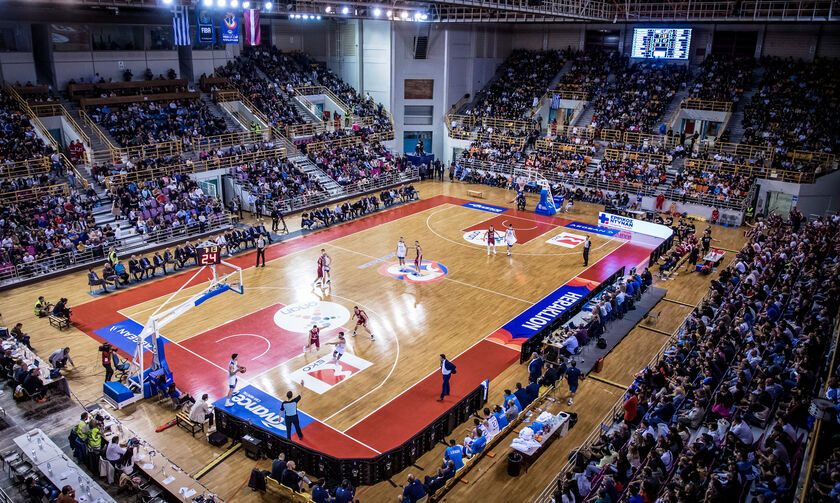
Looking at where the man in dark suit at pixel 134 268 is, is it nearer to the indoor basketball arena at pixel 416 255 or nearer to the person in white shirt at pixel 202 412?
the indoor basketball arena at pixel 416 255

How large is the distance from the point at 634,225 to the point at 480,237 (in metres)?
7.39

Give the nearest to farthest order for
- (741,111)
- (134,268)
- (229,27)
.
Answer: (134,268) < (229,27) < (741,111)

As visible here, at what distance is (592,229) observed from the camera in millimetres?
32844

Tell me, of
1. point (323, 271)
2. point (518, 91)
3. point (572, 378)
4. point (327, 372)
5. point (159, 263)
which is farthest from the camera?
point (518, 91)

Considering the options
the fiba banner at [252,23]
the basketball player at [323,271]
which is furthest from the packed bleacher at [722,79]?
the basketball player at [323,271]

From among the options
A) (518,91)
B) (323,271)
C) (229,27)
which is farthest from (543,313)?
(518,91)

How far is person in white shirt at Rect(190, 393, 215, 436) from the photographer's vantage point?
15.4 meters

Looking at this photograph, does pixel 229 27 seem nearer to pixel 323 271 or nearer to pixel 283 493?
pixel 323 271

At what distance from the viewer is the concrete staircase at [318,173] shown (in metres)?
37.4

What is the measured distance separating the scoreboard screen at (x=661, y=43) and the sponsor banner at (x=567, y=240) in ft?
63.7

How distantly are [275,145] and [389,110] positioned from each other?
10246 millimetres

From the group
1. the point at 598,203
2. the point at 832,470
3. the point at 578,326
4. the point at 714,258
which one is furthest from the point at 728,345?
the point at 598,203

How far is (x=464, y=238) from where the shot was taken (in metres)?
31.0

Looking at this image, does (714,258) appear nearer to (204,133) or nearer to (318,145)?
(318,145)
